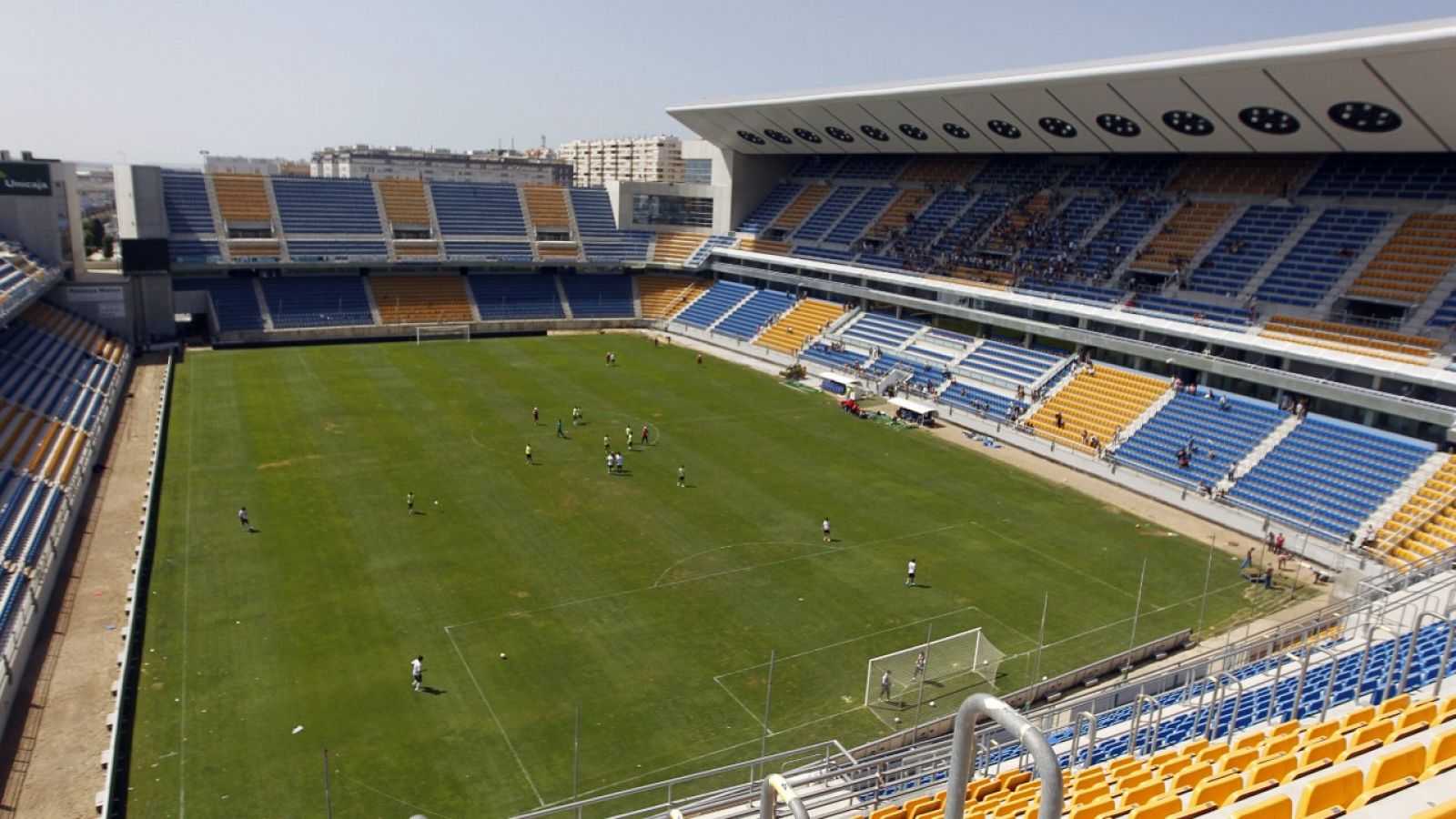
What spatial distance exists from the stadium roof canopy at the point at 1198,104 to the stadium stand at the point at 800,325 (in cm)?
1155

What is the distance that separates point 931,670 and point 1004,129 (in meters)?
37.0

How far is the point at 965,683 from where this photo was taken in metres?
22.0

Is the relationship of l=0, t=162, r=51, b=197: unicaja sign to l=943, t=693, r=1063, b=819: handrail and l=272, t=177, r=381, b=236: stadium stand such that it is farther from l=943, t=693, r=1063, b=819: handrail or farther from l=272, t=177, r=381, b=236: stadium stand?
l=943, t=693, r=1063, b=819: handrail

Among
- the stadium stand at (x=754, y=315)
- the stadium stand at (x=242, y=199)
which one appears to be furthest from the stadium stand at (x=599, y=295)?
the stadium stand at (x=242, y=199)

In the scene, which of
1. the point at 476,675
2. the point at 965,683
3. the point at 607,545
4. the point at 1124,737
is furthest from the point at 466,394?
the point at 1124,737

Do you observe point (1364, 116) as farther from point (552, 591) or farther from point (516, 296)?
point (516, 296)

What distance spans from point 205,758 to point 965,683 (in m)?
16.3

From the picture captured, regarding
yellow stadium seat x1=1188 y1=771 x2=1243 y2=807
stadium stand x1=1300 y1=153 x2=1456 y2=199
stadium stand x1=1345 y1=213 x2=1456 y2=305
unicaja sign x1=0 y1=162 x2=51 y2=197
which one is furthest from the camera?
unicaja sign x1=0 y1=162 x2=51 y2=197

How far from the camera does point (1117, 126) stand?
147ft

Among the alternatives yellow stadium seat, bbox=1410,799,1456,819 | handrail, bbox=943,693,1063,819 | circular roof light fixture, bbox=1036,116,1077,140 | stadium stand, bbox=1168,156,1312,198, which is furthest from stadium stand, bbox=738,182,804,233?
handrail, bbox=943,693,1063,819

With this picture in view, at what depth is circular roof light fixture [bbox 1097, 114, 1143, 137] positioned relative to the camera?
44.0m

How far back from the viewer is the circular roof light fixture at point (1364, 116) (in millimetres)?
34469

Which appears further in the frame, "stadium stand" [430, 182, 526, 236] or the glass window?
the glass window

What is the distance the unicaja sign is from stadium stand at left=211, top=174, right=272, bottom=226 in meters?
11.0
